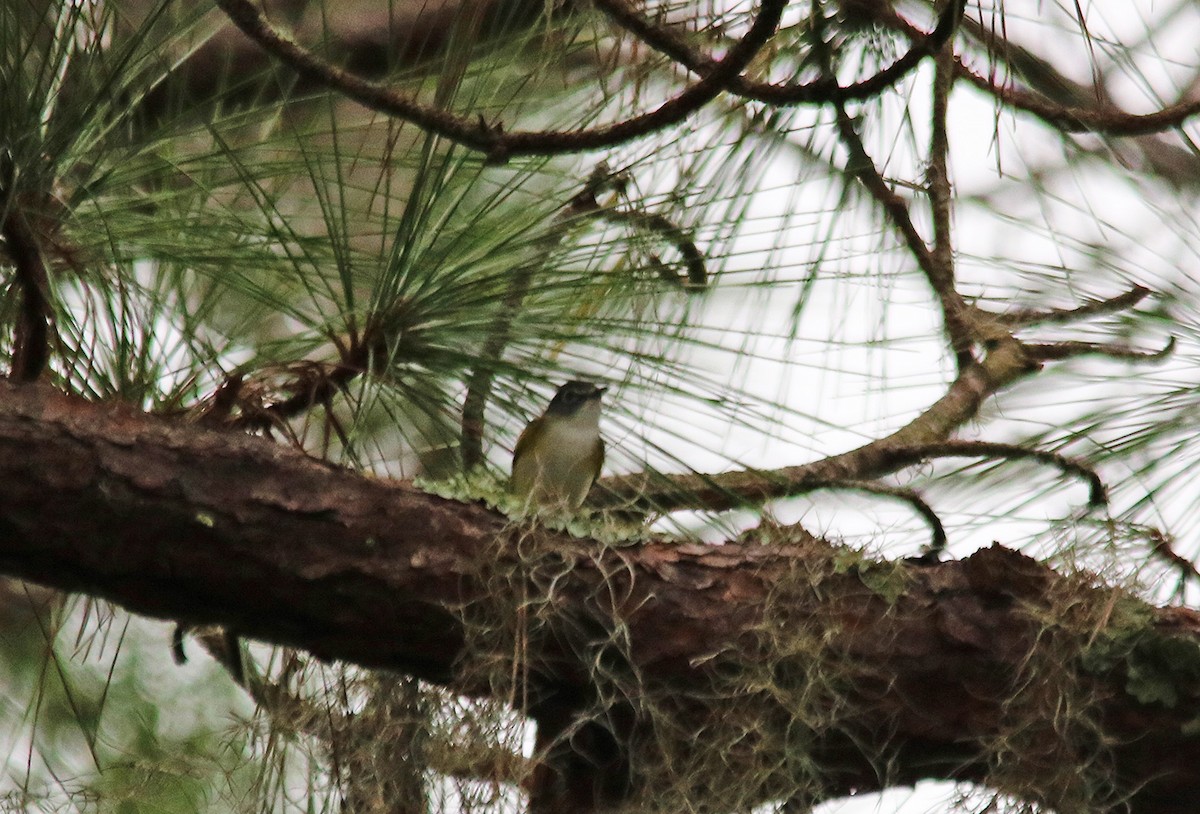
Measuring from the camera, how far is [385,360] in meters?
1.80

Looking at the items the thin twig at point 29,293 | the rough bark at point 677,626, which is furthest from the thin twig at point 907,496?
the thin twig at point 29,293

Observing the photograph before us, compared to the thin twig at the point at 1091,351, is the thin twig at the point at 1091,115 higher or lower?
higher

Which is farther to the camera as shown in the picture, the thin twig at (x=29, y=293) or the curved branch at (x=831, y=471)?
the curved branch at (x=831, y=471)

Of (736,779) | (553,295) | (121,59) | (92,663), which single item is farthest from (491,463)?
(92,663)

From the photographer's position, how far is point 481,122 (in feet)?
4.73

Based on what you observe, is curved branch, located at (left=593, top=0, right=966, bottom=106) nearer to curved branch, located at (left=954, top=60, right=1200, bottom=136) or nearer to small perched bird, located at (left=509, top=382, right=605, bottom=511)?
curved branch, located at (left=954, top=60, right=1200, bottom=136)

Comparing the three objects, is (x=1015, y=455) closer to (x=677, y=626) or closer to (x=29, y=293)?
(x=677, y=626)

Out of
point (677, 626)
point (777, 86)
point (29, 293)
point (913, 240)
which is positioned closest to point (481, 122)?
point (777, 86)

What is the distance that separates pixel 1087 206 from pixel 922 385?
51 cm

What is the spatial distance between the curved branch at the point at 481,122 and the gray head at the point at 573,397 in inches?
20.0

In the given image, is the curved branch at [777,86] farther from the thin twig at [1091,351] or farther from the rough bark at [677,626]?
the thin twig at [1091,351]

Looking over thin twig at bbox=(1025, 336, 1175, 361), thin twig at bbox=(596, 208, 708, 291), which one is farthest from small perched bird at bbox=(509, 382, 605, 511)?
thin twig at bbox=(1025, 336, 1175, 361)

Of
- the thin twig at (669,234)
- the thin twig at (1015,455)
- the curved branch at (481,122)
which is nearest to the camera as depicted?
the curved branch at (481,122)

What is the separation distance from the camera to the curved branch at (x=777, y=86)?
1.48m
